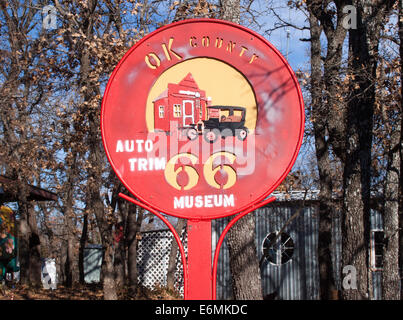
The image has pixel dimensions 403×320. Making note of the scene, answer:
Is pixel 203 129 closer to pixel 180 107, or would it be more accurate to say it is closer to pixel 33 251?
pixel 180 107

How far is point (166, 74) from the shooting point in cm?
271

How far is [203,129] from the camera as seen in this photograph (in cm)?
261

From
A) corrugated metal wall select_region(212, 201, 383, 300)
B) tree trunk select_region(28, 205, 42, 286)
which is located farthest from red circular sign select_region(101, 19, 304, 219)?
tree trunk select_region(28, 205, 42, 286)

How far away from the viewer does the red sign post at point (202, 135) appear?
2.57 m

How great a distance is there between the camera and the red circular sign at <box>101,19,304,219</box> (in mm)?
2580

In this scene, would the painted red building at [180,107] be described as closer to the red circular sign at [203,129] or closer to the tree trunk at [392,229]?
the red circular sign at [203,129]

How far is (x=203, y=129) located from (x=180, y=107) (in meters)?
0.15

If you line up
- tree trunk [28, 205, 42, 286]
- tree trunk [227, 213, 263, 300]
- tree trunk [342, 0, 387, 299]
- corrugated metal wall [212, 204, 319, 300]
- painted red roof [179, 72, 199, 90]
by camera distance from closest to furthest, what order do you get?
painted red roof [179, 72, 199, 90] < tree trunk [227, 213, 263, 300] < tree trunk [342, 0, 387, 299] < corrugated metal wall [212, 204, 319, 300] < tree trunk [28, 205, 42, 286]

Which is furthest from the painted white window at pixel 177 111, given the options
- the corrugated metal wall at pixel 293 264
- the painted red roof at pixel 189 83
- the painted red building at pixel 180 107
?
the corrugated metal wall at pixel 293 264

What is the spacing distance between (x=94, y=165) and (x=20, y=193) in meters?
5.85

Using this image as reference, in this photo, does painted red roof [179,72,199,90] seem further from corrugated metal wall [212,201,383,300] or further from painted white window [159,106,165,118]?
corrugated metal wall [212,201,383,300]

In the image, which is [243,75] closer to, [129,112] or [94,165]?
[129,112]

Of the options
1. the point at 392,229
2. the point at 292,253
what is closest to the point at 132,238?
the point at 292,253
